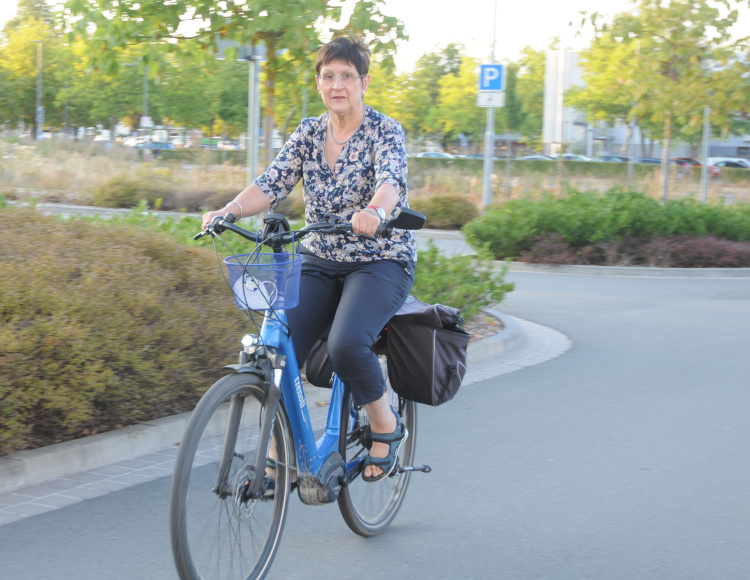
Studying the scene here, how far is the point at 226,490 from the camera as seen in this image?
11.2 feet

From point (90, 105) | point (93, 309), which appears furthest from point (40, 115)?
point (93, 309)

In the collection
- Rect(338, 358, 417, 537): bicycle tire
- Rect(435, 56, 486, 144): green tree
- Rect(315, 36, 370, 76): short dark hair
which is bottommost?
Rect(338, 358, 417, 537): bicycle tire

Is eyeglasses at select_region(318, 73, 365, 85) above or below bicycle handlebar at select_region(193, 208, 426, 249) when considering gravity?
above

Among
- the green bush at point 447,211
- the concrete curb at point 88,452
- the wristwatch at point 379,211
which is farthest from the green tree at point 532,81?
the wristwatch at point 379,211

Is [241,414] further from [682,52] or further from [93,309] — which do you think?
[682,52]

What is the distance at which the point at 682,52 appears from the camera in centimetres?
2478

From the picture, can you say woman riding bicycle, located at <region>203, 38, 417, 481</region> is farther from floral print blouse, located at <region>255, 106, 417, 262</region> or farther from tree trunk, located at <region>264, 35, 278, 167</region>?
tree trunk, located at <region>264, 35, 278, 167</region>

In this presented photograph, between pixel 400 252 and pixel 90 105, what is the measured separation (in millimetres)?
62845

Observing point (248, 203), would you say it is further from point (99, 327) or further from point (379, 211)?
point (99, 327)

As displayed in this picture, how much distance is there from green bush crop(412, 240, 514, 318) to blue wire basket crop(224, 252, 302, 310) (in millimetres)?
5908

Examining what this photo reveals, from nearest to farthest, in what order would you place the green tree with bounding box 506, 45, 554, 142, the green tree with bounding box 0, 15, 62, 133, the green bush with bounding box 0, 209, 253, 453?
the green bush with bounding box 0, 209, 253, 453
the green tree with bounding box 0, 15, 62, 133
the green tree with bounding box 506, 45, 554, 142

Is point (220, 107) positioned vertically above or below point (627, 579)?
above

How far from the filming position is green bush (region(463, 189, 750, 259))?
16938 mm

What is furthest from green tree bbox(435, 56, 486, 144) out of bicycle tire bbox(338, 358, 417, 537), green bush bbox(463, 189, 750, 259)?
bicycle tire bbox(338, 358, 417, 537)
